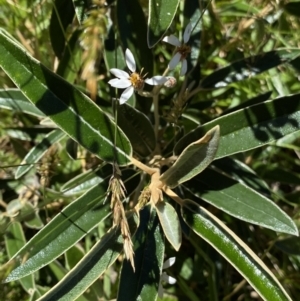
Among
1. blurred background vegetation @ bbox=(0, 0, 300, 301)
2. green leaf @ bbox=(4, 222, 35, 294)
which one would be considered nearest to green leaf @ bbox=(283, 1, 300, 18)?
blurred background vegetation @ bbox=(0, 0, 300, 301)

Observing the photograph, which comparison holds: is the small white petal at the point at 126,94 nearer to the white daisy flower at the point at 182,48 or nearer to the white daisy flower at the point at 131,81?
the white daisy flower at the point at 131,81

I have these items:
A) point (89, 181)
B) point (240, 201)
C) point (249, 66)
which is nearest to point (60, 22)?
point (89, 181)

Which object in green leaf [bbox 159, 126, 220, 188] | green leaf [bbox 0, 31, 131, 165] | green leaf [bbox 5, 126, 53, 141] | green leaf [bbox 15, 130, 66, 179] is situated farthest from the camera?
green leaf [bbox 5, 126, 53, 141]

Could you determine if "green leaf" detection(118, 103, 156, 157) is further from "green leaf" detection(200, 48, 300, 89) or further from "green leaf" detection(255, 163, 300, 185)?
"green leaf" detection(255, 163, 300, 185)

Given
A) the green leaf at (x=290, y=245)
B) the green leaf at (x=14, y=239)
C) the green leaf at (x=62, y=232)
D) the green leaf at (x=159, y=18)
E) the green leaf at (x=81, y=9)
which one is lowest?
the green leaf at (x=290, y=245)

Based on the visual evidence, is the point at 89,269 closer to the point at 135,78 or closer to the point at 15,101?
the point at 135,78

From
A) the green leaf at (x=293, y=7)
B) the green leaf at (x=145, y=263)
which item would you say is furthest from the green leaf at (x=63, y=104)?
the green leaf at (x=293, y=7)
